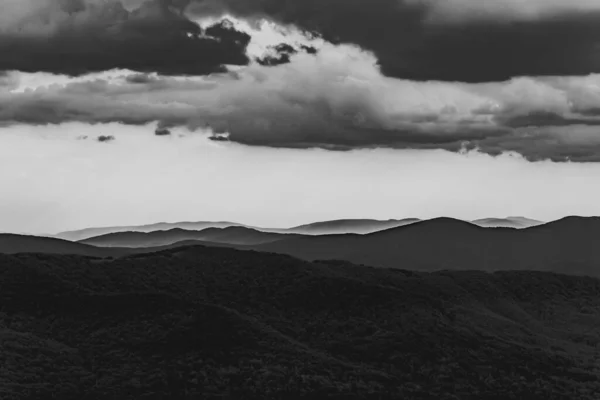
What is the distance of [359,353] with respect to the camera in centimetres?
7856

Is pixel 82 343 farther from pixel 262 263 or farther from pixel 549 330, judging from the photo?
pixel 549 330

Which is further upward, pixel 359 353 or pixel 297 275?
pixel 297 275

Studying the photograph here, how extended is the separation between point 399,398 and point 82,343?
28951 millimetres

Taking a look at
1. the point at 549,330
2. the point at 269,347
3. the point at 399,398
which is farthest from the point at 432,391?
the point at 549,330

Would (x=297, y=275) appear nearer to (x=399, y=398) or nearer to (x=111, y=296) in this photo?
(x=111, y=296)

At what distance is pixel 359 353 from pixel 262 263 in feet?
102

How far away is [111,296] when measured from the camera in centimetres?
8219

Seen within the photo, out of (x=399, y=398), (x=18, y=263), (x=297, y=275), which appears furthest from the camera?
(x=297, y=275)

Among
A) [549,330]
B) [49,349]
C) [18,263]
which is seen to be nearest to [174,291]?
[18,263]

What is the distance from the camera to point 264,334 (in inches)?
3031

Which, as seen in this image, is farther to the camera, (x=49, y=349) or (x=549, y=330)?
(x=549, y=330)

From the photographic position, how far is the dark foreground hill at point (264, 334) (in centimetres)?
6612

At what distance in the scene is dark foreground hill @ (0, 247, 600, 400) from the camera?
217ft

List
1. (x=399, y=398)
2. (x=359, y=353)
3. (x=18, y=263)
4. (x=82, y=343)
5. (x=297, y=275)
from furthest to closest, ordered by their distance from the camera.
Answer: (x=297, y=275), (x=18, y=263), (x=359, y=353), (x=82, y=343), (x=399, y=398)
